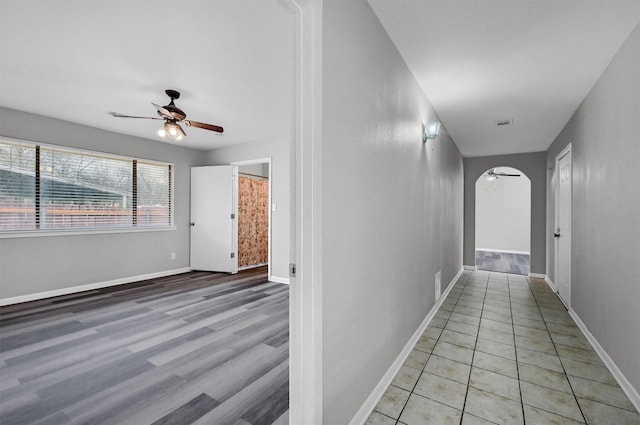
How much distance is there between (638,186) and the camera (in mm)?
1812

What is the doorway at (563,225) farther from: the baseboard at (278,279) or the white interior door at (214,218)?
the white interior door at (214,218)

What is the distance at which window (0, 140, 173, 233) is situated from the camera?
11.6 feet

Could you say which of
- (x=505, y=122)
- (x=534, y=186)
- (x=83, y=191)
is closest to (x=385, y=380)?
(x=505, y=122)

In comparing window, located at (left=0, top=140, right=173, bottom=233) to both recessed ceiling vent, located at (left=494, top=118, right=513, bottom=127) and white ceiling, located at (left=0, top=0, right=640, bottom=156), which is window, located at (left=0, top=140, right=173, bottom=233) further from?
recessed ceiling vent, located at (left=494, top=118, right=513, bottom=127)

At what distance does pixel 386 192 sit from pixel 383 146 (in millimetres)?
305

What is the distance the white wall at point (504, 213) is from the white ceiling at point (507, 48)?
5879 mm

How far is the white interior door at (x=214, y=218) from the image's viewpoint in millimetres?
5285

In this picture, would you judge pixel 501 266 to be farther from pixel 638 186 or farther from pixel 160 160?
pixel 160 160

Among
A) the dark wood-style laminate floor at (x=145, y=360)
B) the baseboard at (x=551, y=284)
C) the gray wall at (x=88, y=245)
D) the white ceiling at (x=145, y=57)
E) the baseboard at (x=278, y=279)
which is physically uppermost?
the white ceiling at (x=145, y=57)

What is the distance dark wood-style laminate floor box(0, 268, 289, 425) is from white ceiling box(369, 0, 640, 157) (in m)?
2.54

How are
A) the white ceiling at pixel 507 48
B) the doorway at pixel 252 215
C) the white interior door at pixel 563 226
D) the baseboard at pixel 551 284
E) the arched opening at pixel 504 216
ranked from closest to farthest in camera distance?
1. the white ceiling at pixel 507 48
2. the white interior door at pixel 563 226
3. the baseboard at pixel 551 284
4. the doorway at pixel 252 215
5. the arched opening at pixel 504 216

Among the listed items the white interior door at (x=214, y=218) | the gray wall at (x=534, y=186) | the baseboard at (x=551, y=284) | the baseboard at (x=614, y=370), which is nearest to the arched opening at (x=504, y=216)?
the gray wall at (x=534, y=186)

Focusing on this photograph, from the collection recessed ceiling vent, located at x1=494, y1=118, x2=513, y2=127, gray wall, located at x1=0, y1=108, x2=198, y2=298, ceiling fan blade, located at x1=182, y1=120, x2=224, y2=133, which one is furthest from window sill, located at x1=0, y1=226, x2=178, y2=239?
recessed ceiling vent, located at x1=494, y1=118, x2=513, y2=127

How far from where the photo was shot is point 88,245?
4.17m
